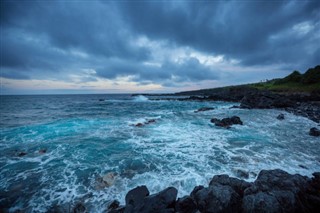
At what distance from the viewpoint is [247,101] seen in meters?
37.0

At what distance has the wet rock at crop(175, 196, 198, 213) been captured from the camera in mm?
4775

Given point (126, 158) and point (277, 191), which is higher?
point (277, 191)

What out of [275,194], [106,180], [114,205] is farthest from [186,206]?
[106,180]

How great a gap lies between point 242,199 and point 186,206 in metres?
1.92

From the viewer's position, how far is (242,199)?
4.89 metres

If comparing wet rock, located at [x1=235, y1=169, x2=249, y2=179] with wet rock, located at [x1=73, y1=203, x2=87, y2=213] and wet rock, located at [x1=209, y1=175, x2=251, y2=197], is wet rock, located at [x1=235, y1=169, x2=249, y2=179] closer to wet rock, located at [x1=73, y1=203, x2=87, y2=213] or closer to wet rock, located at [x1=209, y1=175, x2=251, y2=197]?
wet rock, located at [x1=209, y1=175, x2=251, y2=197]

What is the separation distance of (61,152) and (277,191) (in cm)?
1301

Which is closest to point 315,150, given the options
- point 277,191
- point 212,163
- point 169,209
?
point 212,163

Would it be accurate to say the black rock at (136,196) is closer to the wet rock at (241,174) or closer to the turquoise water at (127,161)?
the turquoise water at (127,161)

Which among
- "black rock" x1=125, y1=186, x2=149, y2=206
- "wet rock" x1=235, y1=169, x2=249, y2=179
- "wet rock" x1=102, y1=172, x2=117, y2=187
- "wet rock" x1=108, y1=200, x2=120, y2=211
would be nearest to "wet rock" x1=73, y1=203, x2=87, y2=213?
"wet rock" x1=108, y1=200, x2=120, y2=211

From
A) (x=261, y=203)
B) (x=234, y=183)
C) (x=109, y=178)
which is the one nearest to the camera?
(x=261, y=203)

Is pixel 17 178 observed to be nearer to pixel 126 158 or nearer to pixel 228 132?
pixel 126 158

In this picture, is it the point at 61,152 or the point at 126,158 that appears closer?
the point at 126,158

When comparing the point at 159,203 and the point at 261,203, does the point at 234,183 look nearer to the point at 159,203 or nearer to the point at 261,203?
the point at 261,203
